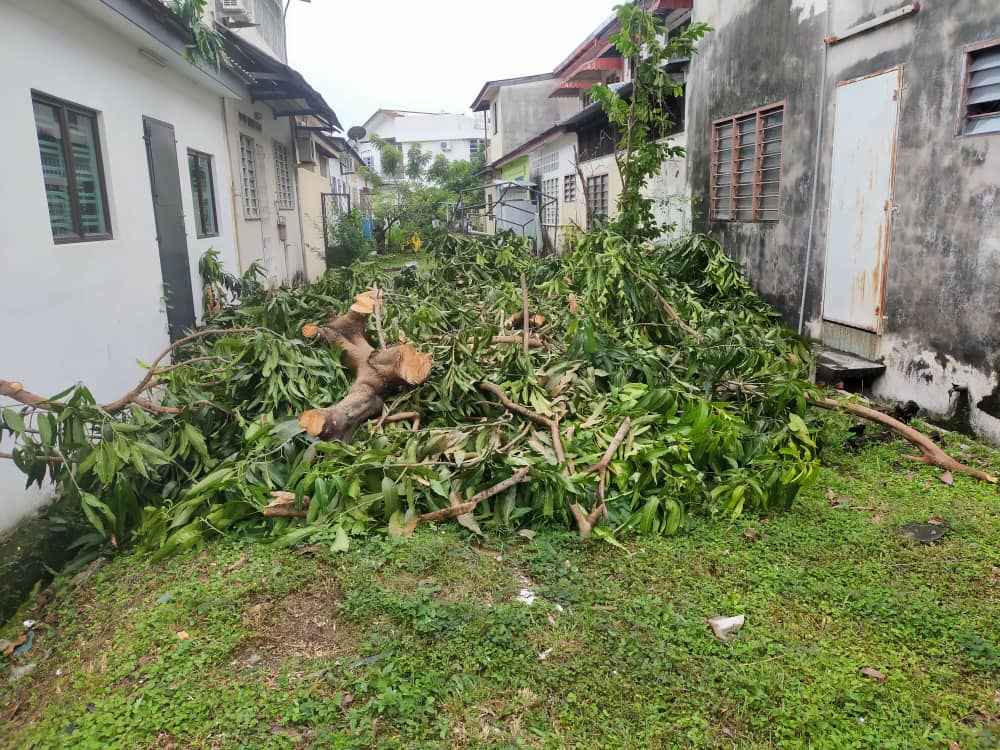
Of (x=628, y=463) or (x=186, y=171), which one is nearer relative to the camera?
(x=628, y=463)

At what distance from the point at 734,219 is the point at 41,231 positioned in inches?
277

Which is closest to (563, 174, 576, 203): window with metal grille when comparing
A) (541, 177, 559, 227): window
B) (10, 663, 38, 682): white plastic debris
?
(541, 177, 559, 227): window

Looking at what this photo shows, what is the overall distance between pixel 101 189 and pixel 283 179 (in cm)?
822

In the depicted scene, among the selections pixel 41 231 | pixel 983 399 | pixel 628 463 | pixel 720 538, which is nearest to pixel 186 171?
pixel 41 231

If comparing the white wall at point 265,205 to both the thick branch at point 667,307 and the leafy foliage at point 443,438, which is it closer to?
the leafy foliage at point 443,438

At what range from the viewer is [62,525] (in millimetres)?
4035

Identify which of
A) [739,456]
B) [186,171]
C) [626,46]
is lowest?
[739,456]

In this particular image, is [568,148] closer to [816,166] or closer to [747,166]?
[747,166]

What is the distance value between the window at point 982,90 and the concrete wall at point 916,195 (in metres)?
0.06

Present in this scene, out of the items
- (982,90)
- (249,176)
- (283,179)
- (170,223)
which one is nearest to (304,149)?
(283,179)

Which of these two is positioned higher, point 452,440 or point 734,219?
point 734,219

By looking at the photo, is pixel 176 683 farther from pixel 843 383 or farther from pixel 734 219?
pixel 734 219

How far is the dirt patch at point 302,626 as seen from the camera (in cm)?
294

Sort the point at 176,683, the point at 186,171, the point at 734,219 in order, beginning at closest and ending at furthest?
the point at 176,683, the point at 186,171, the point at 734,219
